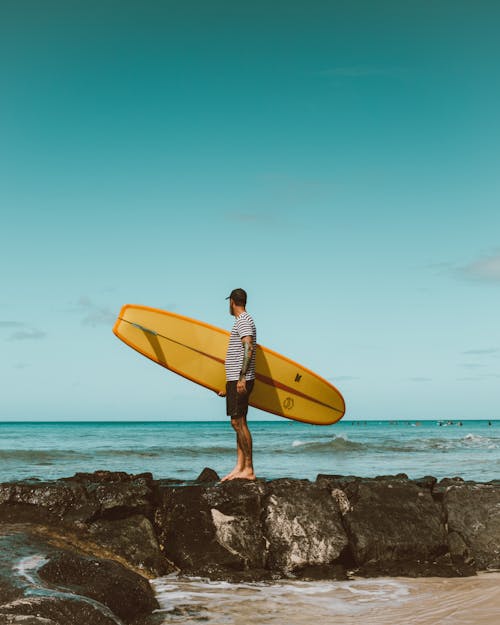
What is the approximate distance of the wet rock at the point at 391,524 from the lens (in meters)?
5.64

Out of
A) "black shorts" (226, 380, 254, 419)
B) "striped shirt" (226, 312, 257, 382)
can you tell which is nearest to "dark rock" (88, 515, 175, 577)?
"black shorts" (226, 380, 254, 419)

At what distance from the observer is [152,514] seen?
5.70 m

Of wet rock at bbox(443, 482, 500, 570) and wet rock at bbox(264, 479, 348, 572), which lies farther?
wet rock at bbox(443, 482, 500, 570)

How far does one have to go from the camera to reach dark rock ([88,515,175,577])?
525 centimetres

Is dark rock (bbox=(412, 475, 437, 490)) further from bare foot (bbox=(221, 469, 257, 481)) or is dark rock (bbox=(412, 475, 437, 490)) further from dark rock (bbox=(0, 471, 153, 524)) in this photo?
dark rock (bbox=(0, 471, 153, 524))

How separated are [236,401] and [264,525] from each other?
1128mm

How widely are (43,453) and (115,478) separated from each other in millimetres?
14079

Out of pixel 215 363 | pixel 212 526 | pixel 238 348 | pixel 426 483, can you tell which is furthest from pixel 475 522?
pixel 215 363

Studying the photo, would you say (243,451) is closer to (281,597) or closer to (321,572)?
(321,572)

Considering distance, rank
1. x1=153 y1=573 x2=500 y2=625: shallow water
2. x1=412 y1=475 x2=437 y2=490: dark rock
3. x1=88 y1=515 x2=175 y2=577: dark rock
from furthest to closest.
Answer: x1=412 y1=475 x2=437 y2=490: dark rock
x1=88 y1=515 x2=175 y2=577: dark rock
x1=153 y1=573 x2=500 y2=625: shallow water

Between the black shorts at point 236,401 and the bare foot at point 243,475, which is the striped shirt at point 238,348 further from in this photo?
the bare foot at point 243,475

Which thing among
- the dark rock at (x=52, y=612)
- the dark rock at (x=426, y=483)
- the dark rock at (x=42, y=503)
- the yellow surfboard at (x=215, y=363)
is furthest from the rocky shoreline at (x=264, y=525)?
the yellow surfboard at (x=215, y=363)

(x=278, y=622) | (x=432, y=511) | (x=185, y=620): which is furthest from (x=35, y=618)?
(x=432, y=511)

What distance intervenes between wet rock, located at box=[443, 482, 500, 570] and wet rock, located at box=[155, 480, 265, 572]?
1.79 meters
